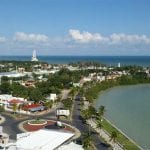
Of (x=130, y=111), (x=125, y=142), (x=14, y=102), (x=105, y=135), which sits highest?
(x=14, y=102)

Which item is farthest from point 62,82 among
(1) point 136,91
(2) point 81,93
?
(1) point 136,91

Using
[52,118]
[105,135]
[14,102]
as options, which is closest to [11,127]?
[52,118]

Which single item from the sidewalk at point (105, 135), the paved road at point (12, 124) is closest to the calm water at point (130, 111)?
the sidewalk at point (105, 135)

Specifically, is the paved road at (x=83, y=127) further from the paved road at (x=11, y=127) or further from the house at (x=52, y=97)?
the paved road at (x=11, y=127)

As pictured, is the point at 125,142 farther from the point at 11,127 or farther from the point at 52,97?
the point at 52,97

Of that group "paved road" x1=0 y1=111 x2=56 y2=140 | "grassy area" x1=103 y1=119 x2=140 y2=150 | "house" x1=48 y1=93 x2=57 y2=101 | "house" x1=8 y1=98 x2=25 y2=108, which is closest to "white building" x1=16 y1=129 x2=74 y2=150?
"paved road" x1=0 y1=111 x2=56 y2=140

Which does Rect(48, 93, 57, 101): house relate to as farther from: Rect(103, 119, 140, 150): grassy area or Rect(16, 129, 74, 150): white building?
Rect(16, 129, 74, 150): white building

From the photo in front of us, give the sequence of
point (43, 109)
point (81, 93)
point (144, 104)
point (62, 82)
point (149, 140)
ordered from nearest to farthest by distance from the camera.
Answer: point (149, 140) → point (43, 109) → point (144, 104) → point (81, 93) → point (62, 82)

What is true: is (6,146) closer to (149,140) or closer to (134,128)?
(149,140)
